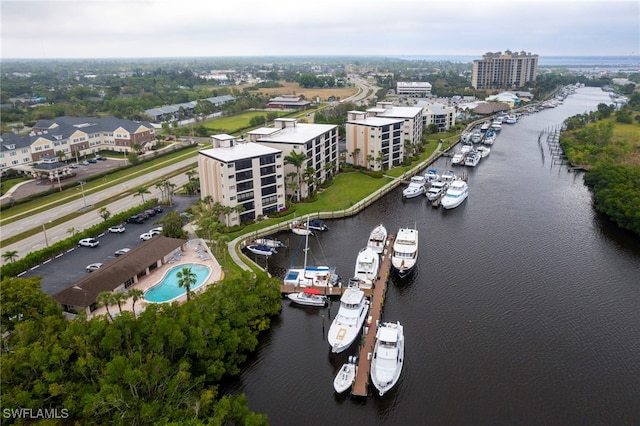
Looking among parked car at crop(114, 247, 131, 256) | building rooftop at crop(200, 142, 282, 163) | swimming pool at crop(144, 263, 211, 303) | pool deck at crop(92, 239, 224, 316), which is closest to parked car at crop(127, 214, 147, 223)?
parked car at crop(114, 247, 131, 256)

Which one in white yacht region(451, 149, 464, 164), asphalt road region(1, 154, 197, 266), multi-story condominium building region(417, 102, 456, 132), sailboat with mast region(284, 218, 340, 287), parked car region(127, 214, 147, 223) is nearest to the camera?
sailboat with mast region(284, 218, 340, 287)

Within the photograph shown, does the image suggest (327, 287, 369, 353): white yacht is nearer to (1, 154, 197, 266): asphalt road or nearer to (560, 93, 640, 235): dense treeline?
(1, 154, 197, 266): asphalt road

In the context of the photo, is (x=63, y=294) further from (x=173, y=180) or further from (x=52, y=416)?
(x=173, y=180)

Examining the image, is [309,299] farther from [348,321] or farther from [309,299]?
[348,321]

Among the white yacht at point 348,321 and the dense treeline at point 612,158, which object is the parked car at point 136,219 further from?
the dense treeline at point 612,158

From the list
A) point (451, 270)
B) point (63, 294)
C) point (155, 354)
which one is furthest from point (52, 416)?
point (451, 270)

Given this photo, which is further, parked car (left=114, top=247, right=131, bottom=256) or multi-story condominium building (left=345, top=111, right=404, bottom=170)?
multi-story condominium building (left=345, top=111, right=404, bottom=170)

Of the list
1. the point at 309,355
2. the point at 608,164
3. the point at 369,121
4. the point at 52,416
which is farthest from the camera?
the point at 369,121

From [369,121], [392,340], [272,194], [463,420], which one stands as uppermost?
[369,121]
